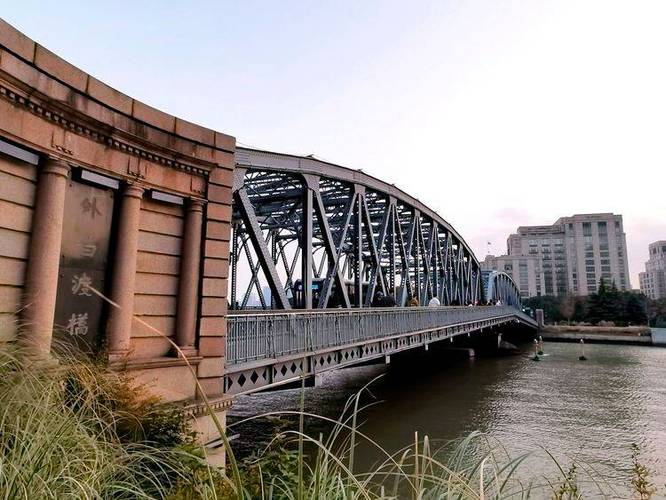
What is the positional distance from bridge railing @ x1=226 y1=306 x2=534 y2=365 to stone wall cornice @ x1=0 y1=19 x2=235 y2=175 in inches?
132

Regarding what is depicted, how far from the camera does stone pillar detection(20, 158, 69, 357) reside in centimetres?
583

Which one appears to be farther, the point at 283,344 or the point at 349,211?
the point at 349,211

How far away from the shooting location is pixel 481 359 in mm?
45625

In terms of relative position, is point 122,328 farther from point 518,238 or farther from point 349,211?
point 518,238

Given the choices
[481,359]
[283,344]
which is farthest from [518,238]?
[283,344]

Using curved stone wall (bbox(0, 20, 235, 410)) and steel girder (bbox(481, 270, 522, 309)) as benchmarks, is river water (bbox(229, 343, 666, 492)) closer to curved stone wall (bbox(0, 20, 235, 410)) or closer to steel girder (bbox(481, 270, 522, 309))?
curved stone wall (bbox(0, 20, 235, 410))

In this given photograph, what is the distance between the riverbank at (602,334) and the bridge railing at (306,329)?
5696 cm

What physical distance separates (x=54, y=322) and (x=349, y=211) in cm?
1220

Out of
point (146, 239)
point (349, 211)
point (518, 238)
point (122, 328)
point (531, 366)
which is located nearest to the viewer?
point (122, 328)

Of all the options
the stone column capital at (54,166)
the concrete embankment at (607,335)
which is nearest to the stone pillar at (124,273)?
the stone column capital at (54,166)

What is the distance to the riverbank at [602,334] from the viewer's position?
2409 inches

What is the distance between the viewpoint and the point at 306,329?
941cm

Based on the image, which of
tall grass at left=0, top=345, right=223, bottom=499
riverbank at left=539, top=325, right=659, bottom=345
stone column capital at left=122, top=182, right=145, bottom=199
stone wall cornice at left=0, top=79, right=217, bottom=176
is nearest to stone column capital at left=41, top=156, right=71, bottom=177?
stone wall cornice at left=0, top=79, right=217, bottom=176

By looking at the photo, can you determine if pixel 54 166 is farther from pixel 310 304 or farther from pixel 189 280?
pixel 310 304
